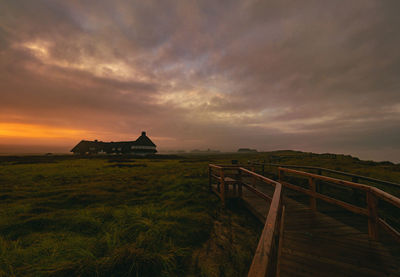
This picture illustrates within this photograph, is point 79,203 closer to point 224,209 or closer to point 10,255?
point 10,255

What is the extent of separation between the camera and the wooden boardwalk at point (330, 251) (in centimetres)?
291

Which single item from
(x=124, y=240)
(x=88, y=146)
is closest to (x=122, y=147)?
(x=88, y=146)

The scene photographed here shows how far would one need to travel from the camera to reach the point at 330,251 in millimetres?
3453

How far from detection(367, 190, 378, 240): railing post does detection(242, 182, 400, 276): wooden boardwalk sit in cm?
17

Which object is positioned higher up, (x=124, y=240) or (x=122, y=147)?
(x=122, y=147)

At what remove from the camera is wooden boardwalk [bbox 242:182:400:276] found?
2908 mm

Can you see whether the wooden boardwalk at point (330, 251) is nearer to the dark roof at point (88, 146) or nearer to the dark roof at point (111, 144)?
the dark roof at point (111, 144)

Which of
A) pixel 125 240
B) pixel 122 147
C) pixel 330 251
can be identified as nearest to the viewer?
pixel 330 251

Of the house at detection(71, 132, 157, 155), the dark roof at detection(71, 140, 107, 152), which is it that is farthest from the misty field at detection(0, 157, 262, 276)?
the dark roof at detection(71, 140, 107, 152)

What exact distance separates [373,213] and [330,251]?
1.42 meters

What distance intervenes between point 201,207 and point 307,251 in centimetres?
421

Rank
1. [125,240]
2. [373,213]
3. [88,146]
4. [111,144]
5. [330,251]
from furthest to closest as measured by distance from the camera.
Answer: [88,146]
[111,144]
[125,240]
[373,213]
[330,251]

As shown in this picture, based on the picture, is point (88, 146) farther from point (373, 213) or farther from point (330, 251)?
point (373, 213)

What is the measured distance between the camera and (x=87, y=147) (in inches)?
2404
